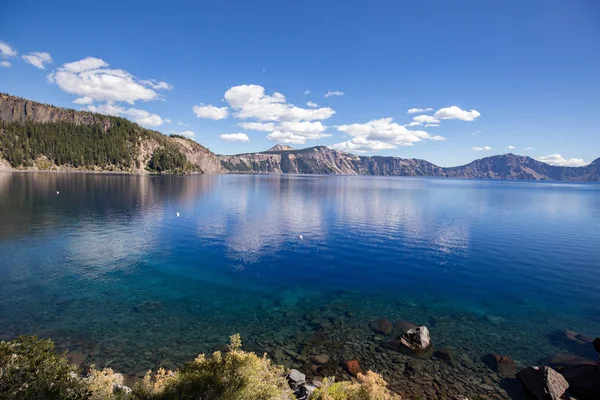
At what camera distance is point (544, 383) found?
60.6 feet

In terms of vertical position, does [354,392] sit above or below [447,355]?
above

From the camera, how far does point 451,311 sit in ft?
98.3

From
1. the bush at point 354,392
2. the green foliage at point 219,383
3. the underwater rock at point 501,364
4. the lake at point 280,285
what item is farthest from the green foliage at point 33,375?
the underwater rock at point 501,364

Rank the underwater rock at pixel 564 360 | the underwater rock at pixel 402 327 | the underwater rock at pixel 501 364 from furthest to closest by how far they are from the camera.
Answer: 1. the underwater rock at pixel 402 327
2. the underwater rock at pixel 564 360
3. the underwater rock at pixel 501 364

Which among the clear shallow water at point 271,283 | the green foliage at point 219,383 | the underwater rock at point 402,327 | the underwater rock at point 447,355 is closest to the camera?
the green foliage at point 219,383

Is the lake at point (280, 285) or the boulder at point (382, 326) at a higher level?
the lake at point (280, 285)

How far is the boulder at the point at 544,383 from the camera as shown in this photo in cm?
1797

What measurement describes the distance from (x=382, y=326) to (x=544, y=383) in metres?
11.2

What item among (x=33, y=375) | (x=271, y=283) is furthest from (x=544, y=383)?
(x=33, y=375)

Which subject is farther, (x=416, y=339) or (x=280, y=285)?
(x=280, y=285)

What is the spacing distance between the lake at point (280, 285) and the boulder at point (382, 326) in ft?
2.60

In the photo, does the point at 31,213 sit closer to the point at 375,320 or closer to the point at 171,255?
the point at 171,255

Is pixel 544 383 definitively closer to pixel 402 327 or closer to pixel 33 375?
pixel 402 327

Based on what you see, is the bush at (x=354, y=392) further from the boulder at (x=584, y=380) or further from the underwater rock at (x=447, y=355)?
the boulder at (x=584, y=380)
